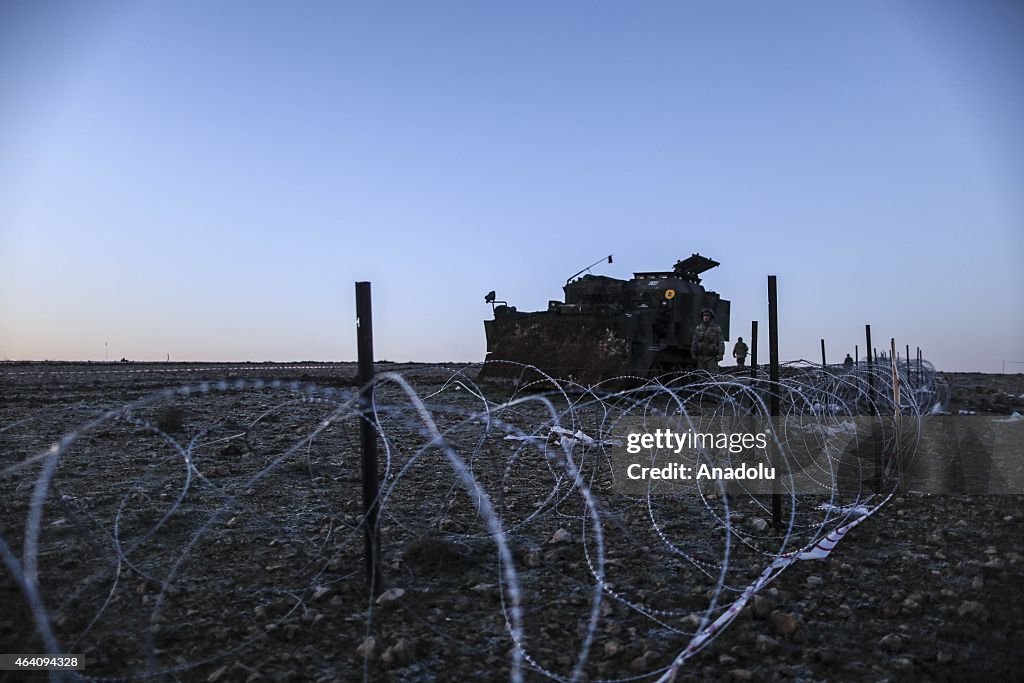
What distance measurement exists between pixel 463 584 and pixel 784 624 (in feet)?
6.76

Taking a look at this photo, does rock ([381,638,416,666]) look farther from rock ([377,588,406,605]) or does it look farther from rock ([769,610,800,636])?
rock ([769,610,800,636])

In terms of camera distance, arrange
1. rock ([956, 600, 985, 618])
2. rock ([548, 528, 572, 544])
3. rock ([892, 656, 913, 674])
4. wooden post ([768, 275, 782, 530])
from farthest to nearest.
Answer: wooden post ([768, 275, 782, 530])
rock ([548, 528, 572, 544])
rock ([956, 600, 985, 618])
rock ([892, 656, 913, 674])

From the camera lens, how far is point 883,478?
8.63m

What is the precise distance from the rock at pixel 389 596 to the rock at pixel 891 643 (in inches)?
112

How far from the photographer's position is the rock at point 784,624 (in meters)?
4.12

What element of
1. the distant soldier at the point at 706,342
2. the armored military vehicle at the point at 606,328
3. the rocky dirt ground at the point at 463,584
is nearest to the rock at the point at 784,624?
the rocky dirt ground at the point at 463,584

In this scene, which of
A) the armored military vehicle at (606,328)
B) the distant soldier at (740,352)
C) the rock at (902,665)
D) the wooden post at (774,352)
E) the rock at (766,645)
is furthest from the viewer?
the distant soldier at (740,352)

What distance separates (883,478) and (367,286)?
281 inches

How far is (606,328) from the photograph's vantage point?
55.8 feet

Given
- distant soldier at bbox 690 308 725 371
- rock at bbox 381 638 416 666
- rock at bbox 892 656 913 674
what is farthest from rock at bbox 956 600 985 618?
distant soldier at bbox 690 308 725 371

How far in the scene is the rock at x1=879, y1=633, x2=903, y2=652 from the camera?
3.98m

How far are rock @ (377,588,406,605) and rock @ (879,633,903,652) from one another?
284 cm

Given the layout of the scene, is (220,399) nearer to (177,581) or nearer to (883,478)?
(177,581)

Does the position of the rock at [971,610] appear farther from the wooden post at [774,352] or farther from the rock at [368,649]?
the rock at [368,649]
